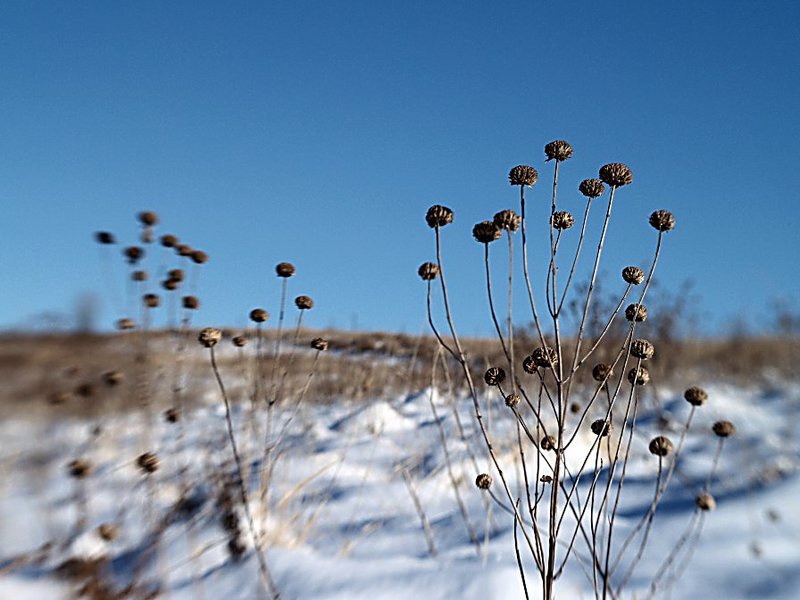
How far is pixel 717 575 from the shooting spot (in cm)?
226

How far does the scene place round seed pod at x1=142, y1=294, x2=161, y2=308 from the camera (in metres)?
2.69

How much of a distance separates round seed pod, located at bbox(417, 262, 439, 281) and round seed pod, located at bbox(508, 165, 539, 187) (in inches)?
14.4

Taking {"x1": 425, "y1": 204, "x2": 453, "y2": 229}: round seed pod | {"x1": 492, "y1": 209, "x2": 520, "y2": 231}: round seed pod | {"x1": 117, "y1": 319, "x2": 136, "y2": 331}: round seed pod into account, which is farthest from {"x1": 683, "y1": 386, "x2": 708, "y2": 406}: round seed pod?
{"x1": 117, "y1": 319, "x2": 136, "y2": 331}: round seed pod

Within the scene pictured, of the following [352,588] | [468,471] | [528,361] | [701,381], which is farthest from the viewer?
[701,381]

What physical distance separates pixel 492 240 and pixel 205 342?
866 mm

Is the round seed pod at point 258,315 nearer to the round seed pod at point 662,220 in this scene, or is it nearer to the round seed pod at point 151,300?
the round seed pod at point 151,300

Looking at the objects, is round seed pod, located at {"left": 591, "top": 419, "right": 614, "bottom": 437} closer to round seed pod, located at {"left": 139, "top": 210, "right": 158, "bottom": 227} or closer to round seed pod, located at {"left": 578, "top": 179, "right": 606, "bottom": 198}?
round seed pod, located at {"left": 578, "top": 179, "right": 606, "bottom": 198}

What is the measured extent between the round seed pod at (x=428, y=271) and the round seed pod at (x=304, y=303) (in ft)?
1.58

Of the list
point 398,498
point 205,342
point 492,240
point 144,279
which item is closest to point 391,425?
point 398,498

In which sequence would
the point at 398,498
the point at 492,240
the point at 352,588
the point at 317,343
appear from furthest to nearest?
the point at 398,498, the point at 352,588, the point at 317,343, the point at 492,240

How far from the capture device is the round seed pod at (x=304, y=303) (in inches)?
86.4

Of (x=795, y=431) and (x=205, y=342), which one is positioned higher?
(x=205, y=342)

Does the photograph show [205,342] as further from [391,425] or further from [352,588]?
[391,425]

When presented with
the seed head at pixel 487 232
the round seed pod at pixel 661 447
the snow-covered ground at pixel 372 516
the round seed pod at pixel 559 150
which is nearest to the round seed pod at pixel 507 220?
the seed head at pixel 487 232
